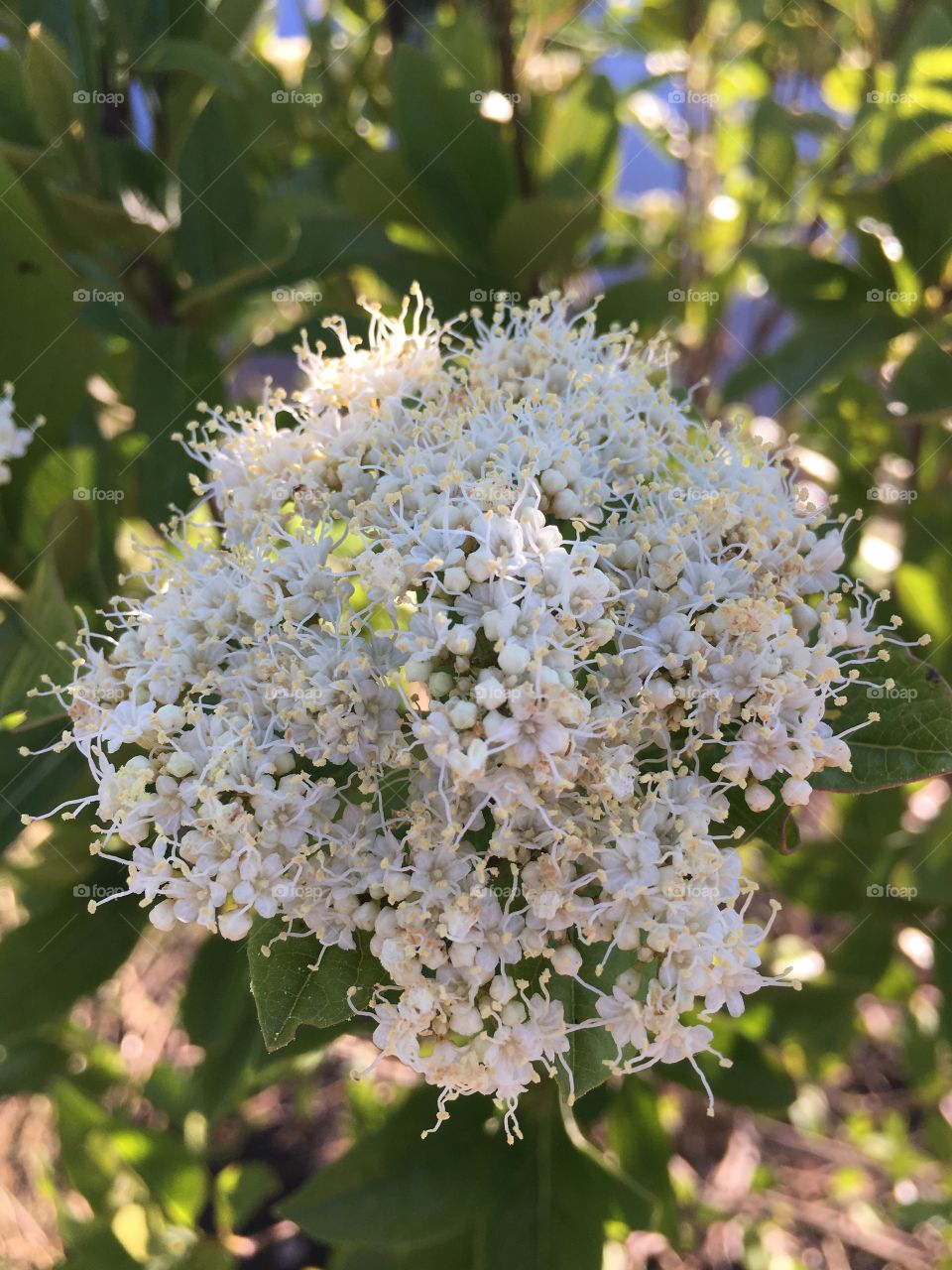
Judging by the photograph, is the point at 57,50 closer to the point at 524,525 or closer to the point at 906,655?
the point at 524,525

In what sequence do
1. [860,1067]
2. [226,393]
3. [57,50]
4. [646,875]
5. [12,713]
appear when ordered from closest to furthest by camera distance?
[646,875]
[12,713]
[57,50]
[226,393]
[860,1067]

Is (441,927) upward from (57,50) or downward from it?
downward

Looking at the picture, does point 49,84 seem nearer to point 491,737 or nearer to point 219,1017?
point 491,737

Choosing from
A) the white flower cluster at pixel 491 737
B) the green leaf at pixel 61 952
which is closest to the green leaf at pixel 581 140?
the white flower cluster at pixel 491 737

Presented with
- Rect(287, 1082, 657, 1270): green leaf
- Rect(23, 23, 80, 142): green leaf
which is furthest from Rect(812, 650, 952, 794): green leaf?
Rect(23, 23, 80, 142): green leaf

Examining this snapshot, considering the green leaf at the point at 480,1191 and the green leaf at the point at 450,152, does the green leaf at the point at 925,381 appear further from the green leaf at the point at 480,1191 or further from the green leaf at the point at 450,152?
the green leaf at the point at 480,1191

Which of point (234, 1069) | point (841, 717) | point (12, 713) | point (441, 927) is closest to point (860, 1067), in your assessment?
point (234, 1069)

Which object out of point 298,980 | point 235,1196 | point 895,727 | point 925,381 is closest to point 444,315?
point 925,381
